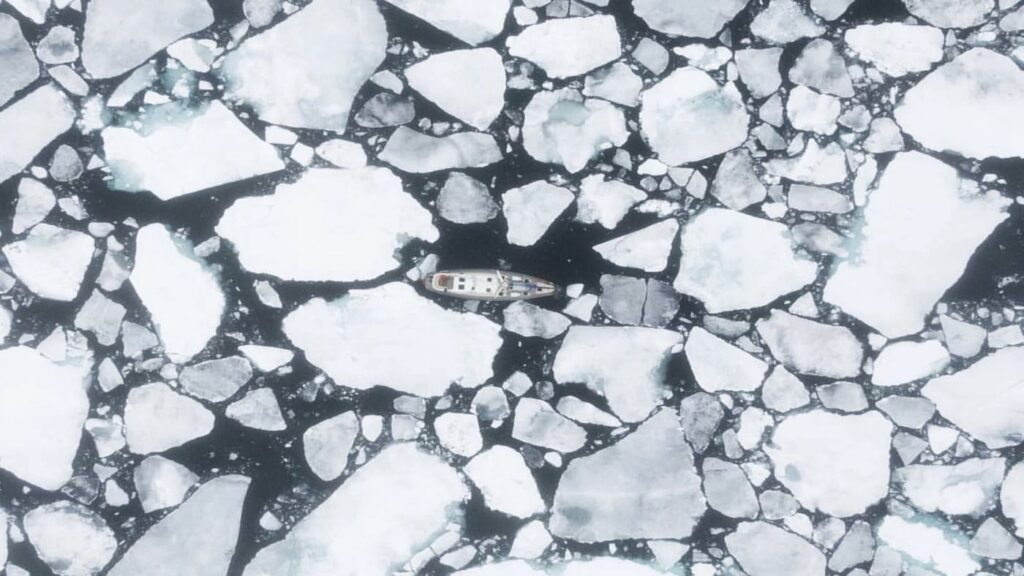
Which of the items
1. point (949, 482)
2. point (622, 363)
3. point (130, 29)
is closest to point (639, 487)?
point (622, 363)

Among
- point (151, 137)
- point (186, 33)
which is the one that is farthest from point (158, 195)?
point (186, 33)

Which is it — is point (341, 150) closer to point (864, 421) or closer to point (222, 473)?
point (222, 473)

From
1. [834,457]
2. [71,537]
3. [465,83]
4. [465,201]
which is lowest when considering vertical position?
[71,537]

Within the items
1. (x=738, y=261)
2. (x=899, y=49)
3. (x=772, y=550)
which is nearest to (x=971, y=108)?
(x=899, y=49)

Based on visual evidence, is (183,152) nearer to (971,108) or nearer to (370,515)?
(370,515)

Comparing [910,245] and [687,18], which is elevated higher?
[687,18]

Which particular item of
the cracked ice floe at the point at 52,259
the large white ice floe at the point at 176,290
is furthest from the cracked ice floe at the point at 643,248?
the cracked ice floe at the point at 52,259
